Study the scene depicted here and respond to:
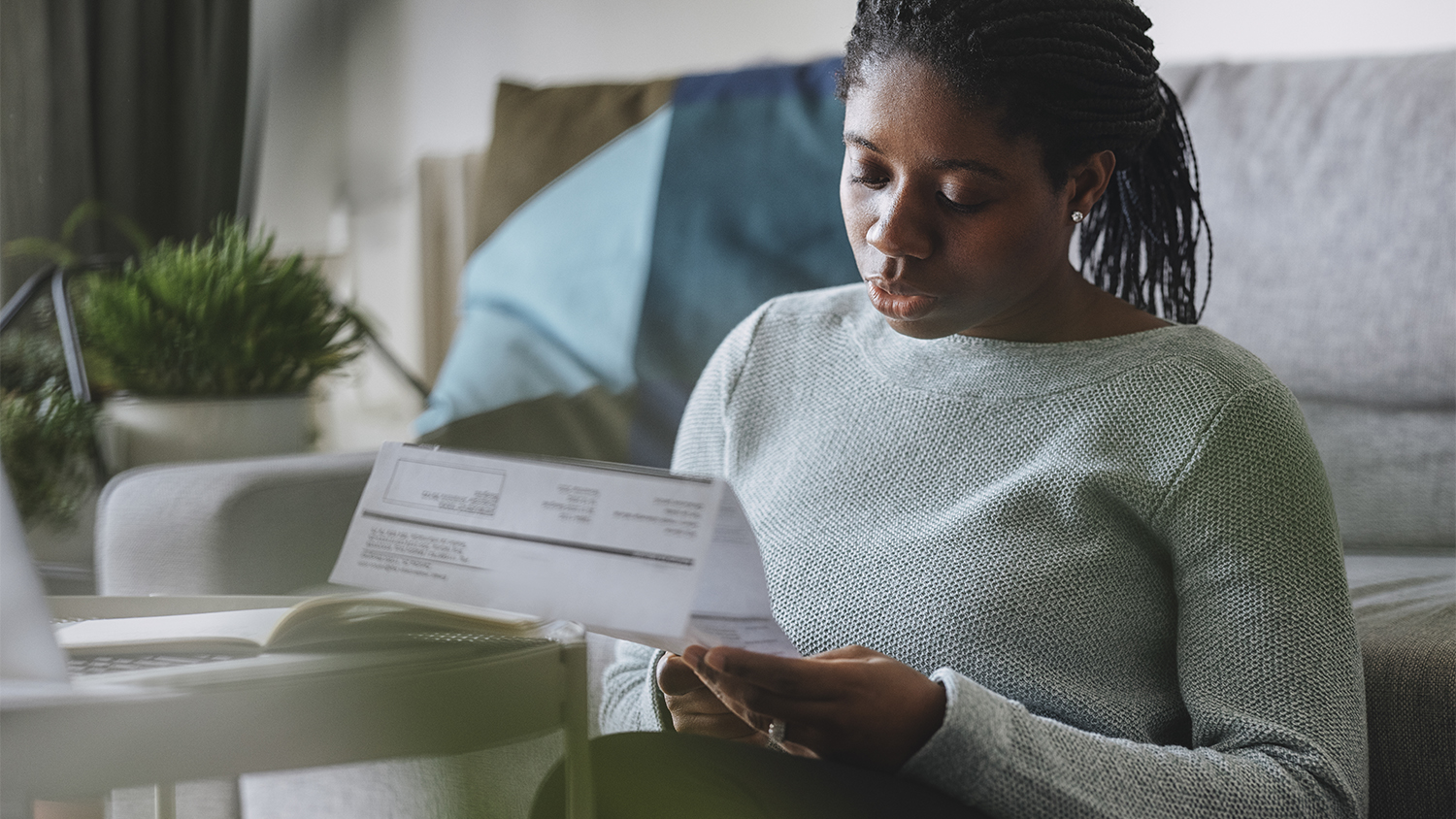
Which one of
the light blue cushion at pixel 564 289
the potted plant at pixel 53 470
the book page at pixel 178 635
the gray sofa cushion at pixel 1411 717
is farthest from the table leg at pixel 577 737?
the potted plant at pixel 53 470

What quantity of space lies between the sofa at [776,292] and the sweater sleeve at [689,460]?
0.11 m

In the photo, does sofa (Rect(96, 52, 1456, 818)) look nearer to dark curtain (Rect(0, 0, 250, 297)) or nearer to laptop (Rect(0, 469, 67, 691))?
laptop (Rect(0, 469, 67, 691))

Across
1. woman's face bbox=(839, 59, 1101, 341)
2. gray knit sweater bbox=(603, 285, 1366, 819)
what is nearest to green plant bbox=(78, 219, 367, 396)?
gray knit sweater bbox=(603, 285, 1366, 819)

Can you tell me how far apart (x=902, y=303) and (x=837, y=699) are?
0.25 m

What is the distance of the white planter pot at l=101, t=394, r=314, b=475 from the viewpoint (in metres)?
1.21

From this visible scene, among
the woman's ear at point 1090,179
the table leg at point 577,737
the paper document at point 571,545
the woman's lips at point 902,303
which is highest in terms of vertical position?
the woman's ear at point 1090,179

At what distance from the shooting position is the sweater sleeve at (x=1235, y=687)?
0.54 m

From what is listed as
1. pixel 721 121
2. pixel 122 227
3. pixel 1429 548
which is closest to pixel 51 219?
pixel 122 227

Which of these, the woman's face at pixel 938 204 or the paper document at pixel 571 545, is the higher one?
the woman's face at pixel 938 204

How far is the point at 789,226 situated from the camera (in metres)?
1.26

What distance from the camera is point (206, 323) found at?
3.88 ft

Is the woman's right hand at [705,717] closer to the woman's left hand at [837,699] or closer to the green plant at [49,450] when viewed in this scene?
the woman's left hand at [837,699]

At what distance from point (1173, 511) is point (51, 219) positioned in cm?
162

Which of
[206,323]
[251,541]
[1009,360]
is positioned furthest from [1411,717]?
[206,323]
